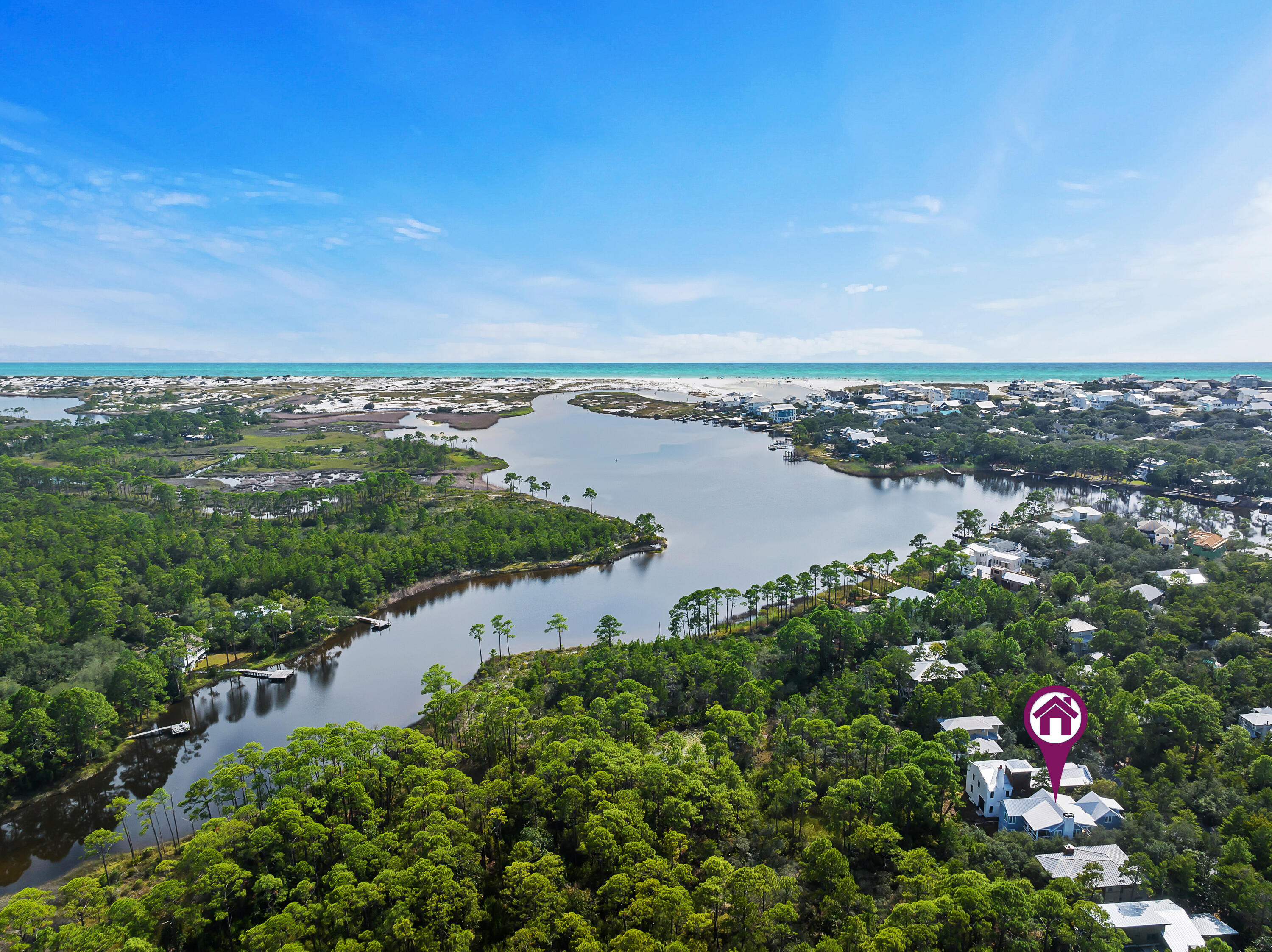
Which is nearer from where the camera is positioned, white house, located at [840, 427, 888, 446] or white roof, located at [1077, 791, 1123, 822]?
white roof, located at [1077, 791, 1123, 822]

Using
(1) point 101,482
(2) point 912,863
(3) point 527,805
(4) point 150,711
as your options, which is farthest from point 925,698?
(1) point 101,482

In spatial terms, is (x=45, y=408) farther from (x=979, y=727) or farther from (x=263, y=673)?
(x=979, y=727)

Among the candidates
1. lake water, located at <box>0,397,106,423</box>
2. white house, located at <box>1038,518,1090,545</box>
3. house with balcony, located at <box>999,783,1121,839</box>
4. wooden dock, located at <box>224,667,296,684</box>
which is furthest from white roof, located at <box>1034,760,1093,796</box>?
lake water, located at <box>0,397,106,423</box>

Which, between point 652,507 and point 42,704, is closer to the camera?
point 42,704

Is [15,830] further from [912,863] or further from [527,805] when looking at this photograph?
[912,863]

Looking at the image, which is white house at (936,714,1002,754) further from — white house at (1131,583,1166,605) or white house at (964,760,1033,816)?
white house at (1131,583,1166,605)
